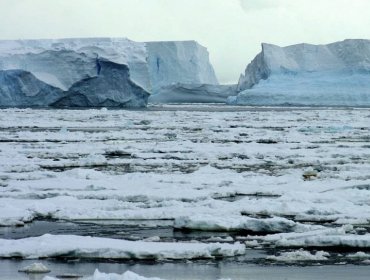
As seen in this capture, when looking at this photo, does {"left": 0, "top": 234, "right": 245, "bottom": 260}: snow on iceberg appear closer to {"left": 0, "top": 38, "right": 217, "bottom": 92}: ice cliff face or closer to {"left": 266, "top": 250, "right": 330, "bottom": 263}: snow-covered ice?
{"left": 266, "top": 250, "right": 330, "bottom": 263}: snow-covered ice

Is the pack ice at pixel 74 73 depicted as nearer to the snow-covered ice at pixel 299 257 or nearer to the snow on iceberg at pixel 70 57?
the snow on iceberg at pixel 70 57

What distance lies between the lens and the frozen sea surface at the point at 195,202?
485 centimetres

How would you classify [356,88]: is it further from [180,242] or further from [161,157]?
[180,242]

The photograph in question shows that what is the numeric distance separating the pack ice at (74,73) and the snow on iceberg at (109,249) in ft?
92.5

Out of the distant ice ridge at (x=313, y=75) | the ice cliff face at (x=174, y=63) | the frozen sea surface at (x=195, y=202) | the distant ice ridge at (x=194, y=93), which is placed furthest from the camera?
the distant ice ridge at (x=194, y=93)

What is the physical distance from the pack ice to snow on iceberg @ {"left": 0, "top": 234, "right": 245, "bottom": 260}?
92.5ft

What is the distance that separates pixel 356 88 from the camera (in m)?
43.3

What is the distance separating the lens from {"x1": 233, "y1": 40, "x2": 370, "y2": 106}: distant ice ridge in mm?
43125

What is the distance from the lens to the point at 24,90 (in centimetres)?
3350

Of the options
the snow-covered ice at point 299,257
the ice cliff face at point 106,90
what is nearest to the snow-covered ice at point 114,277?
the snow-covered ice at point 299,257

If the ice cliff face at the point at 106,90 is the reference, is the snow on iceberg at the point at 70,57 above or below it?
above

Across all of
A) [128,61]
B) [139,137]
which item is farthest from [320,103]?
[139,137]

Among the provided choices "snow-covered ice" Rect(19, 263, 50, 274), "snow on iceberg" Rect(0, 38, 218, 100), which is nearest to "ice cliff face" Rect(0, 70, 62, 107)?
"snow on iceberg" Rect(0, 38, 218, 100)

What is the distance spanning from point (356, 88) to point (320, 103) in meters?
2.40
